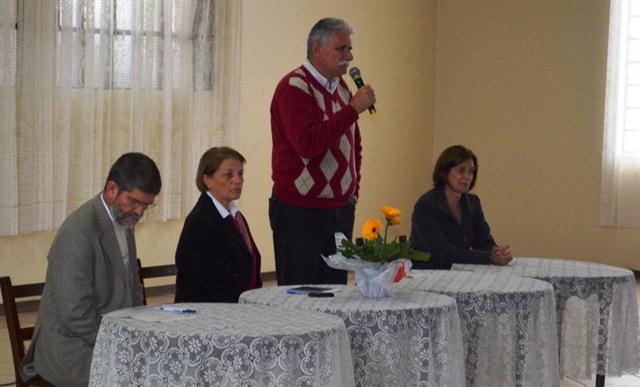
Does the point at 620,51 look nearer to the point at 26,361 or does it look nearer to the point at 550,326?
the point at 550,326

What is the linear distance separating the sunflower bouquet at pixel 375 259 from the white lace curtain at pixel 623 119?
596cm

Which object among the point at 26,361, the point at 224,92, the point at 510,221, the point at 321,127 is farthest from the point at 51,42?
the point at 510,221

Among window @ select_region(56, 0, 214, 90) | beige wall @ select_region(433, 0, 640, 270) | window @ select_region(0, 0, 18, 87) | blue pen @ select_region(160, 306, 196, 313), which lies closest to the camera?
blue pen @ select_region(160, 306, 196, 313)

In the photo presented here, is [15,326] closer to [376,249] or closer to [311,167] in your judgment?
[376,249]

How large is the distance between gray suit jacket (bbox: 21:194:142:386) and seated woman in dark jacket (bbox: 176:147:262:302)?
1.89 ft

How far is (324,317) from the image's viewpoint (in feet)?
10.7

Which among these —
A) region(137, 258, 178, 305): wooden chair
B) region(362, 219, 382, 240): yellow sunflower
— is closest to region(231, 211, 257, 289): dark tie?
region(137, 258, 178, 305): wooden chair

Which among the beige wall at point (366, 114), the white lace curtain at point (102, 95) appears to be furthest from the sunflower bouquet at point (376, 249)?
the beige wall at point (366, 114)

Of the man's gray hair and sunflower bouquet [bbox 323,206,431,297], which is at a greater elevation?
the man's gray hair

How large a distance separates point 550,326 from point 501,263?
1.03 meters

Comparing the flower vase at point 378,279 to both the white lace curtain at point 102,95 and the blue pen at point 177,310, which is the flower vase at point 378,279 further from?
the white lace curtain at point 102,95

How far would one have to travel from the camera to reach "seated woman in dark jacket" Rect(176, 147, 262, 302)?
4.05 m

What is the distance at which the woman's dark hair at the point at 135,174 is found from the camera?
3430 millimetres

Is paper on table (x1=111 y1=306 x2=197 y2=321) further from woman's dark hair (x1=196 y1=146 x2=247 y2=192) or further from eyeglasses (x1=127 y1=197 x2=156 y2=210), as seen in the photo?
woman's dark hair (x1=196 y1=146 x2=247 y2=192)
